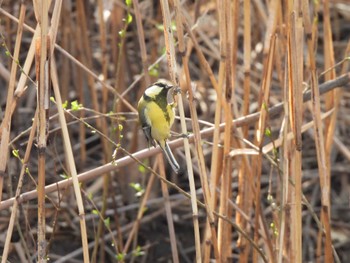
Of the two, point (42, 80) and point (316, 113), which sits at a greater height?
point (42, 80)

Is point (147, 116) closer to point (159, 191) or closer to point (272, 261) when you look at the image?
point (272, 261)

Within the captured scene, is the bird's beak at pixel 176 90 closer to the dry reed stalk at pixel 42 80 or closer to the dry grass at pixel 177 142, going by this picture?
the dry grass at pixel 177 142

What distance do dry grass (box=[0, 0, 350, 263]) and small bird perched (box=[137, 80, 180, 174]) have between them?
53 millimetres

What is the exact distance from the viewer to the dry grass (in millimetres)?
1815

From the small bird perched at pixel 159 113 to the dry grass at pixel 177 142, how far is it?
0.05m

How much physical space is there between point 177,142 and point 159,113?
23 centimetres

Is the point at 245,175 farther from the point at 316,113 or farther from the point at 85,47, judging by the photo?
the point at 85,47

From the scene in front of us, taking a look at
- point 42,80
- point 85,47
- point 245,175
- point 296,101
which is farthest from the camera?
point 85,47

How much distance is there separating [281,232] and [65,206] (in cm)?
140

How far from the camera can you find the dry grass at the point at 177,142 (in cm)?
182

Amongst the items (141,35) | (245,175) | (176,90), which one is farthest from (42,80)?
(245,175)

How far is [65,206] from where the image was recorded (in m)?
3.17

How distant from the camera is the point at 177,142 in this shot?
210 cm

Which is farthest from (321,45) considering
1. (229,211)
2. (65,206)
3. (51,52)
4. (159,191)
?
(51,52)
